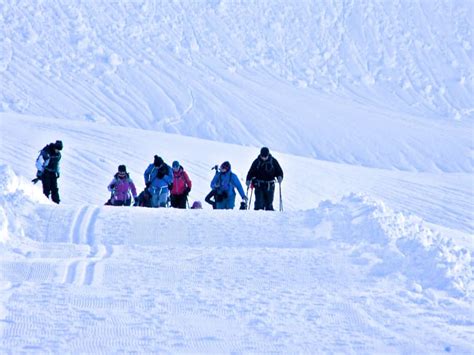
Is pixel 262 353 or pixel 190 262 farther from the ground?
pixel 190 262

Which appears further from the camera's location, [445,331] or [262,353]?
[445,331]

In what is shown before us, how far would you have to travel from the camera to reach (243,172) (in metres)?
27.2

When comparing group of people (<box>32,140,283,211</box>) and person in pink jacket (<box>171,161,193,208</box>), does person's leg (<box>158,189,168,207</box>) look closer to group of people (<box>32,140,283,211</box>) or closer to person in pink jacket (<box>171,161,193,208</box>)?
group of people (<box>32,140,283,211</box>)

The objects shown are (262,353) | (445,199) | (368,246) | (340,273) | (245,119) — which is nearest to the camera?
(262,353)

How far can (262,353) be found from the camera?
6723 mm

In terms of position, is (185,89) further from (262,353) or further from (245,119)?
(262,353)

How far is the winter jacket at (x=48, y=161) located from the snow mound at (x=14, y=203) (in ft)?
4.78

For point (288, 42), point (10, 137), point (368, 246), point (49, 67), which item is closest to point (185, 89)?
point (49, 67)

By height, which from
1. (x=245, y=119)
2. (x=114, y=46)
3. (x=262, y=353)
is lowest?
(x=262, y=353)

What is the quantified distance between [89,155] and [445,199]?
32.6 ft

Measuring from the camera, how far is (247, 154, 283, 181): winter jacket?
14.9m

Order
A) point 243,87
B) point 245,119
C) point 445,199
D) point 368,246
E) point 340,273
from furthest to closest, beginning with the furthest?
point 243,87 < point 245,119 < point 445,199 < point 368,246 < point 340,273

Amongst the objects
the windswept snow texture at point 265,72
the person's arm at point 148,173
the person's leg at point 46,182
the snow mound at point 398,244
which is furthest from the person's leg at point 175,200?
the windswept snow texture at point 265,72

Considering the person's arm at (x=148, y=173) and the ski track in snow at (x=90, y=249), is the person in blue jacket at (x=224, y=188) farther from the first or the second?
the ski track in snow at (x=90, y=249)
